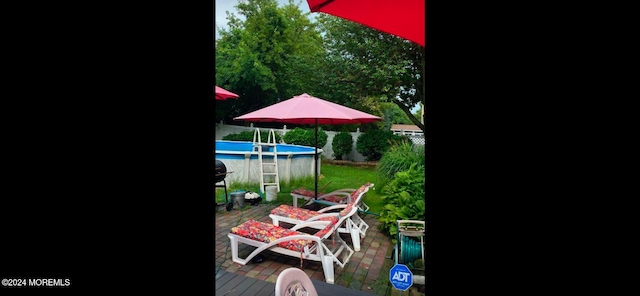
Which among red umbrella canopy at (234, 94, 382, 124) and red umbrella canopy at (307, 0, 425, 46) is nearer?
red umbrella canopy at (307, 0, 425, 46)

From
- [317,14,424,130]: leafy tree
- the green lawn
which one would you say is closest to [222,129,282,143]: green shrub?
the green lawn

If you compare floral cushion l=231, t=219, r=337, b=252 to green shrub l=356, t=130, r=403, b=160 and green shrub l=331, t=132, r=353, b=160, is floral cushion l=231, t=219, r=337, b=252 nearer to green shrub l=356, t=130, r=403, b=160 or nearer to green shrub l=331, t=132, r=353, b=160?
green shrub l=356, t=130, r=403, b=160

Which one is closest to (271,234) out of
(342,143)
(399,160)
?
(399,160)

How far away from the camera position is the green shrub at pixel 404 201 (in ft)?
11.8

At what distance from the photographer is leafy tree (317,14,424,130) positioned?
382 inches

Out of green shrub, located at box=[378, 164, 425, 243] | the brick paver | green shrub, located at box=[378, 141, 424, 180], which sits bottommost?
the brick paver

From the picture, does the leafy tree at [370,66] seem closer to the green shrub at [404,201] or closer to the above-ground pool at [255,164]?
the above-ground pool at [255,164]

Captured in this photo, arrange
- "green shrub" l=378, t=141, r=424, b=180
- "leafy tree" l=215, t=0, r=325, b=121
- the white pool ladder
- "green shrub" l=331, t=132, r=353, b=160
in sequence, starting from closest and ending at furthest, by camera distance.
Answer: "green shrub" l=378, t=141, r=424, b=180 < the white pool ladder < "green shrub" l=331, t=132, r=353, b=160 < "leafy tree" l=215, t=0, r=325, b=121

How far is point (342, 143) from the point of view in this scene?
11.5m

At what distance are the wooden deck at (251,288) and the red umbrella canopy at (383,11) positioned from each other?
1.72 meters

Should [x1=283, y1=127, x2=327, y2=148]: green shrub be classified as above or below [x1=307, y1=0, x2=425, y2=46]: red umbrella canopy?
below

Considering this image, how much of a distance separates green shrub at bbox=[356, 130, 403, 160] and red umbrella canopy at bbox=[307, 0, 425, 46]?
29.0 ft

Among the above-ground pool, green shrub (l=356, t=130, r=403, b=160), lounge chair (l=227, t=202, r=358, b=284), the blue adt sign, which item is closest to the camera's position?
the blue adt sign
